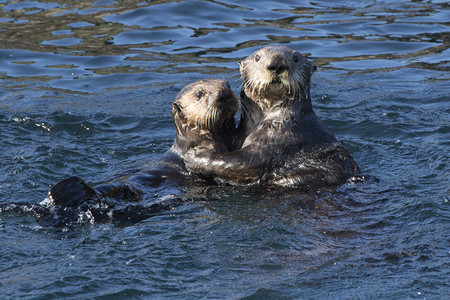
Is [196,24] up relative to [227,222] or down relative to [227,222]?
up

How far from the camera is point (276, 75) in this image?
570 centimetres

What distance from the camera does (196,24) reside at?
12664mm

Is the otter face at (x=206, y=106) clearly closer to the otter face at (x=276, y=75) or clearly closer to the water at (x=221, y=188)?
the otter face at (x=276, y=75)

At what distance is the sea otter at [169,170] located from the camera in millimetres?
5016

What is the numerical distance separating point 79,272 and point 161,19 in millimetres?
9231

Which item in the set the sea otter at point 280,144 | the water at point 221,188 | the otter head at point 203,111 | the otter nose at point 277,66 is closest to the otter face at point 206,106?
the otter head at point 203,111

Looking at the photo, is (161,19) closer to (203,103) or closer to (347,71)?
(347,71)

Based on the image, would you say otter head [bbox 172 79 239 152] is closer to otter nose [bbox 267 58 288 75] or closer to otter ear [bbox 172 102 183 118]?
otter ear [bbox 172 102 183 118]

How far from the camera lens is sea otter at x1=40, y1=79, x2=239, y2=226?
5.02 m

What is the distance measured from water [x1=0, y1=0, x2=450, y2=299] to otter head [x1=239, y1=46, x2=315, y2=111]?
3.02 ft

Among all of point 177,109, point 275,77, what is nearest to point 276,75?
point 275,77

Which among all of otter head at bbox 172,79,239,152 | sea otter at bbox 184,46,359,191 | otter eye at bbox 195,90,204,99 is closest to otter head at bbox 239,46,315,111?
sea otter at bbox 184,46,359,191

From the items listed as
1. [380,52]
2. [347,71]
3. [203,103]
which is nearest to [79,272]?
[203,103]

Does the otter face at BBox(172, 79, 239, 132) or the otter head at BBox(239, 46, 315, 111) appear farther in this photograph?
the otter face at BBox(172, 79, 239, 132)
